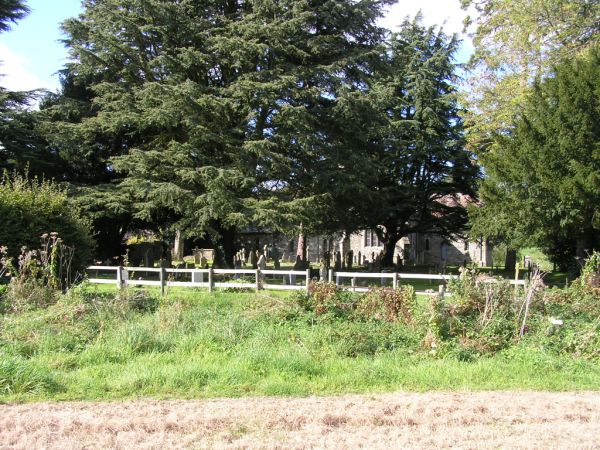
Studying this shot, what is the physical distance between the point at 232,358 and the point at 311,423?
292 cm

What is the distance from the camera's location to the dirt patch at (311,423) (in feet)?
15.6

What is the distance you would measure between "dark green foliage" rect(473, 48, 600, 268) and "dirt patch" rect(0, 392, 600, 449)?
1722cm

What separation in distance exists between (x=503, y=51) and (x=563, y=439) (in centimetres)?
2509

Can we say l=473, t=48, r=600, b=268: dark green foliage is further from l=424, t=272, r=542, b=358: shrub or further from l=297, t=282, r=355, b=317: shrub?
l=297, t=282, r=355, b=317: shrub

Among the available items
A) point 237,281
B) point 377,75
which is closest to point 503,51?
point 377,75

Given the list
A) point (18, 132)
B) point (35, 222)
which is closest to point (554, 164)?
point (35, 222)

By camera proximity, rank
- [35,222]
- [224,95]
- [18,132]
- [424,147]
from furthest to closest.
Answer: [424,147] → [18,132] → [224,95] → [35,222]

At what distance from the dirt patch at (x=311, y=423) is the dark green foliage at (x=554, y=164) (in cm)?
1722

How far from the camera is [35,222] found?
1416 centimetres

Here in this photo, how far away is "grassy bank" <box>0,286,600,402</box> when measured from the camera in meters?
6.68

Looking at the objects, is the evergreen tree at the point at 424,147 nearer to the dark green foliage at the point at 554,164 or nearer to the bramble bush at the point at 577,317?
the dark green foliage at the point at 554,164

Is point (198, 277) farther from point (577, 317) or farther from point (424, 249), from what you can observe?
point (424, 249)

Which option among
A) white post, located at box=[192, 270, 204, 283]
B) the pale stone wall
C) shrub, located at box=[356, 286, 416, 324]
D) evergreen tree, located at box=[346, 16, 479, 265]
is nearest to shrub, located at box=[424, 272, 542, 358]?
shrub, located at box=[356, 286, 416, 324]

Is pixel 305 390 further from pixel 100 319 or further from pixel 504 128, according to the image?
pixel 504 128
